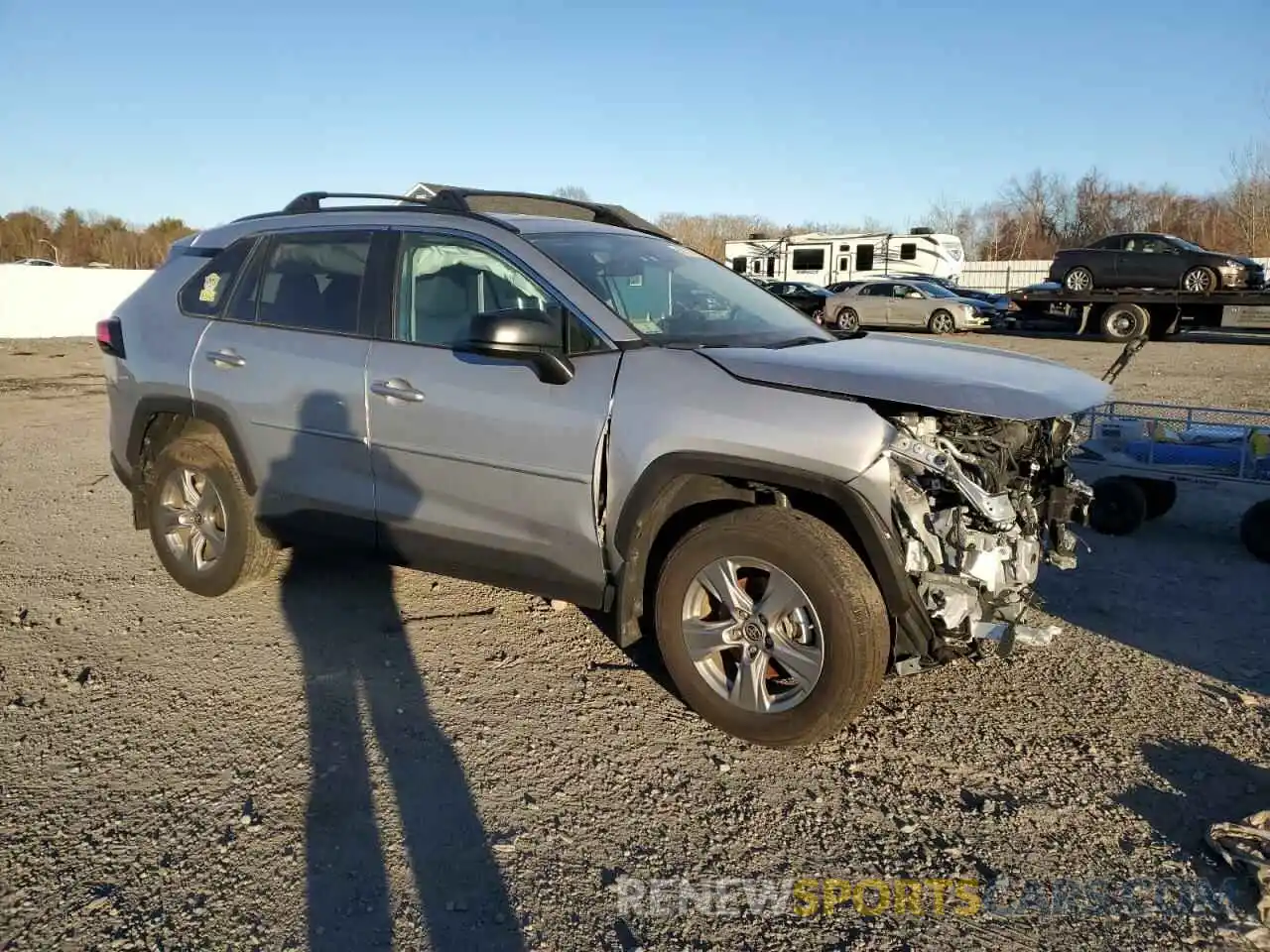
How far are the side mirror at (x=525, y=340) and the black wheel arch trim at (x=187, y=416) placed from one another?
5.20ft

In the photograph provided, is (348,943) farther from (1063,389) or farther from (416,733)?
(1063,389)

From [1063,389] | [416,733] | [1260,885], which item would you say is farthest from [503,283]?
[1260,885]

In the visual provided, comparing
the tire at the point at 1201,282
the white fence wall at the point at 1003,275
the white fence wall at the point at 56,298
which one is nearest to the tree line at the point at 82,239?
the white fence wall at the point at 56,298

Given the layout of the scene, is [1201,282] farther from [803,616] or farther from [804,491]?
[803,616]

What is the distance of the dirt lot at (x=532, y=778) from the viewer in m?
2.53

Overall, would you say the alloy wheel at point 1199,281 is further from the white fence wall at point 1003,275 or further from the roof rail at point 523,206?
the white fence wall at point 1003,275

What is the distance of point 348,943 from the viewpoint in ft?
7.93

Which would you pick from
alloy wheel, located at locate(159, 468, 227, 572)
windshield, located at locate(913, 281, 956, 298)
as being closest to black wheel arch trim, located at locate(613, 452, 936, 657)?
alloy wheel, located at locate(159, 468, 227, 572)

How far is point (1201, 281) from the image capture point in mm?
20703

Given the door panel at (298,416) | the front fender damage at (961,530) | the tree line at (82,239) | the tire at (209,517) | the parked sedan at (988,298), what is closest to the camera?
the front fender damage at (961,530)

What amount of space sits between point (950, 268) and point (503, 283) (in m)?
33.1

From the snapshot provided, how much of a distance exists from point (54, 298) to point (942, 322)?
2428cm

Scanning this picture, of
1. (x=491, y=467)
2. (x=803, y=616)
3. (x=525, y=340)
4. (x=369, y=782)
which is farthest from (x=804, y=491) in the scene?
(x=369, y=782)

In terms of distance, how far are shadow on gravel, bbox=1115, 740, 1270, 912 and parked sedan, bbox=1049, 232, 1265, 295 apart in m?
20.8
